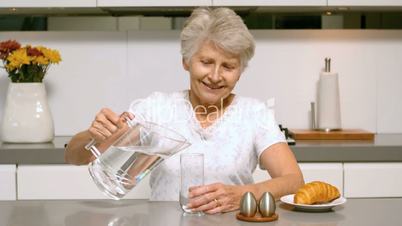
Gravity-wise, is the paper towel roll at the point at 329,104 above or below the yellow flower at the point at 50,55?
below

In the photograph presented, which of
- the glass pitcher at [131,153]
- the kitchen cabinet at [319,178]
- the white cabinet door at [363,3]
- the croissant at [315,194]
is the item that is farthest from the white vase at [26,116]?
the croissant at [315,194]

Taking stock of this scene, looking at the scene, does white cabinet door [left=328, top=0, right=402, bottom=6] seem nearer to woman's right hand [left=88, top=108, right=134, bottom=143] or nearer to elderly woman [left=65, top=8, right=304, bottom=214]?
elderly woman [left=65, top=8, right=304, bottom=214]

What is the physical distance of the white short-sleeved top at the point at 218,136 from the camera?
188cm

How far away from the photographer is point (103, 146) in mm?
1458

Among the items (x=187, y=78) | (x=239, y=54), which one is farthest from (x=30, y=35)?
(x=239, y=54)

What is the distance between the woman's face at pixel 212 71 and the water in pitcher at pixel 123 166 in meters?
0.52

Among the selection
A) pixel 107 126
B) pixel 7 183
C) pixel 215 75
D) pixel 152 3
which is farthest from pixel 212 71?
pixel 7 183

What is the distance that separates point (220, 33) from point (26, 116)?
1.21m

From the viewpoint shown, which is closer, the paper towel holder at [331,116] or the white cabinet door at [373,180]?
the white cabinet door at [373,180]

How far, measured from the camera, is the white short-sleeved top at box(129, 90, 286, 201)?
1.88 metres

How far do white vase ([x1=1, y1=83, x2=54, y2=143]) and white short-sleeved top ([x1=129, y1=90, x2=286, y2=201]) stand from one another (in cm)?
87

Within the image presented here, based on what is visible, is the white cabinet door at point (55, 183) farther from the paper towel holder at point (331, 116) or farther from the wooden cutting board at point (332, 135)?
the paper towel holder at point (331, 116)

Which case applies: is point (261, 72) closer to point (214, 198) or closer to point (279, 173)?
point (279, 173)

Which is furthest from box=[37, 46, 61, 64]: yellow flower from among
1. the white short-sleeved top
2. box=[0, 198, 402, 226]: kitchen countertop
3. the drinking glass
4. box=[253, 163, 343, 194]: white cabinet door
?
the drinking glass
